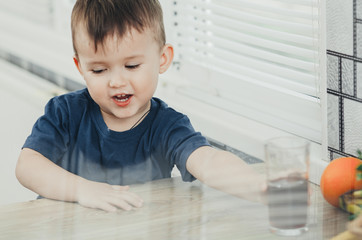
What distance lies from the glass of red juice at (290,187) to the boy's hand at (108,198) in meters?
0.14

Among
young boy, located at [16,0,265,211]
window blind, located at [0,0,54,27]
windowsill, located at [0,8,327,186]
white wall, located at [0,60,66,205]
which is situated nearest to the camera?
young boy, located at [16,0,265,211]

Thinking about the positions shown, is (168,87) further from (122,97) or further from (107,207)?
(107,207)

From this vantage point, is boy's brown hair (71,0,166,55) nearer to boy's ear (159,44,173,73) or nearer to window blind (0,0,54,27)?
boy's ear (159,44,173,73)

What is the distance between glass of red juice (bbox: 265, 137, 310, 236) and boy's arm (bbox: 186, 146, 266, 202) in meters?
0.03

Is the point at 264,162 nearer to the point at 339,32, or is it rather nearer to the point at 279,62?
the point at 339,32

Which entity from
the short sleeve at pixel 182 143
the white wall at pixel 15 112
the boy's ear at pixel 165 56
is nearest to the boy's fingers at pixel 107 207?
the short sleeve at pixel 182 143

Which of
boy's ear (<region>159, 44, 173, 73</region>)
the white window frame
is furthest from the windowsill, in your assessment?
boy's ear (<region>159, 44, 173, 73</region>)

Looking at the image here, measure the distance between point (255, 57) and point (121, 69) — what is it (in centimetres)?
28

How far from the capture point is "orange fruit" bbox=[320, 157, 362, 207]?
0.58 m

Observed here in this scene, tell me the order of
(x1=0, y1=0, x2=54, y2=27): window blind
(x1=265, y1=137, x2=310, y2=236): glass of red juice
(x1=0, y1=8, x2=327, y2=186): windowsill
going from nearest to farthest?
(x1=265, y1=137, x2=310, y2=236): glass of red juice
(x1=0, y1=8, x2=327, y2=186): windowsill
(x1=0, y1=0, x2=54, y2=27): window blind

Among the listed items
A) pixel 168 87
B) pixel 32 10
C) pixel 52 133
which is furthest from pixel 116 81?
pixel 32 10

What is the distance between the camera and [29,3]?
4.74ft

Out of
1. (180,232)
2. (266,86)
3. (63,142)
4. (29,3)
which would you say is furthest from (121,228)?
(29,3)

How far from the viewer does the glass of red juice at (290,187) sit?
53 cm
